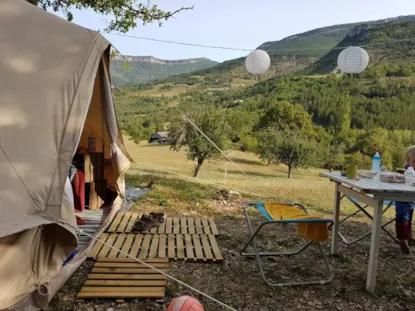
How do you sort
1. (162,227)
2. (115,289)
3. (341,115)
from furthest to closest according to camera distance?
1. (341,115)
2. (162,227)
3. (115,289)

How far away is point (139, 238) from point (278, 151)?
20642 mm

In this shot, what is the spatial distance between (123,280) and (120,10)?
6.10m

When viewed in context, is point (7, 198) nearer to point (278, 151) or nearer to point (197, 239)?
point (197, 239)

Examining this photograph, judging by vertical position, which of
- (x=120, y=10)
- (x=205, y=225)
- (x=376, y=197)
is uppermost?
(x=120, y=10)

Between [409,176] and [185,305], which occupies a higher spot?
[409,176]

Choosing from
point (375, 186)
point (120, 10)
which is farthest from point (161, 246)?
point (120, 10)

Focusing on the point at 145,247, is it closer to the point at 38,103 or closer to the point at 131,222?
the point at 131,222

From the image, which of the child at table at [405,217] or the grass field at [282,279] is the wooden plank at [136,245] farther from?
the child at table at [405,217]

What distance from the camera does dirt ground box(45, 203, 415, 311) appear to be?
2691 mm

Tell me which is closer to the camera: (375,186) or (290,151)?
(375,186)

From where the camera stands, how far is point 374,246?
2865mm

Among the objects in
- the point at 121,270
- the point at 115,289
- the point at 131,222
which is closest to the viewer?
the point at 115,289

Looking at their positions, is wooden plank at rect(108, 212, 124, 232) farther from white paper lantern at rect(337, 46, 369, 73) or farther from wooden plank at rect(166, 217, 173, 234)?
white paper lantern at rect(337, 46, 369, 73)

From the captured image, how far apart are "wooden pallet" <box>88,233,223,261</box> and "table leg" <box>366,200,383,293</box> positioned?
4.33ft
